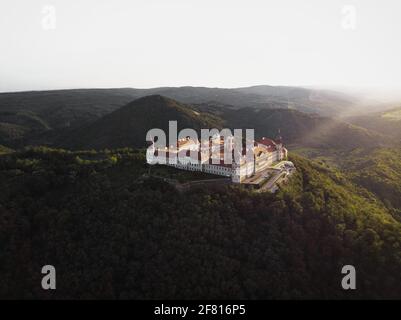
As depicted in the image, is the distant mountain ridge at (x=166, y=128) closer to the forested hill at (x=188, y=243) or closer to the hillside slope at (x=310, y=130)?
the hillside slope at (x=310, y=130)

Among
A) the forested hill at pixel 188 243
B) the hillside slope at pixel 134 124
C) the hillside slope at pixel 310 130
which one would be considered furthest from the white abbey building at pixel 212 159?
the hillside slope at pixel 310 130

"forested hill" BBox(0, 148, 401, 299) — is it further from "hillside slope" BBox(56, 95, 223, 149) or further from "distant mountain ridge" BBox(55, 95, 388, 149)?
"hillside slope" BBox(56, 95, 223, 149)

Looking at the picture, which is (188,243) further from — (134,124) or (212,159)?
(134,124)

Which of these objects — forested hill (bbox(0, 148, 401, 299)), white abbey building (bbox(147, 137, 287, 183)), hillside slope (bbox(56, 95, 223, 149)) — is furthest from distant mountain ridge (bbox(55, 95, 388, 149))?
forested hill (bbox(0, 148, 401, 299))

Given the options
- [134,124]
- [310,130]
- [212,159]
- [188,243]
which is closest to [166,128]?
[134,124]

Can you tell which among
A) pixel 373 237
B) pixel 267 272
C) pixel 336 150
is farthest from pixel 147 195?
pixel 336 150
